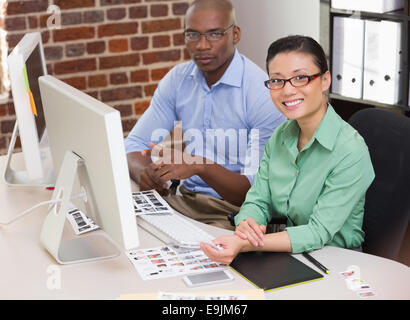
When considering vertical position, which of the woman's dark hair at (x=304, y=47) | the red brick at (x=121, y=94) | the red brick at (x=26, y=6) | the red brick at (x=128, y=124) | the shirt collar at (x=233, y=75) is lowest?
the red brick at (x=128, y=124)

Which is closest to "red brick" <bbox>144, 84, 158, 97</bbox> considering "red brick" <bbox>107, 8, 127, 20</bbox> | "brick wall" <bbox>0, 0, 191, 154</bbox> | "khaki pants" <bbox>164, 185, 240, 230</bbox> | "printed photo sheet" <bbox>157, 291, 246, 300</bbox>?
"brick wall" <bbox>0, 0, 191, 154</bbox>

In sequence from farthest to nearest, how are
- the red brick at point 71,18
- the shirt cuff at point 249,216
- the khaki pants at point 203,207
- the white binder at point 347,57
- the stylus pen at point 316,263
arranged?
the red brick at point 71,18 < the white binder at point 347,57 < the khaki pants at point 203,207 < the shirt cuff at point 249,216 < the stylus pen at point 316,263

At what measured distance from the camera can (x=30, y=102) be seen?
2025 mm

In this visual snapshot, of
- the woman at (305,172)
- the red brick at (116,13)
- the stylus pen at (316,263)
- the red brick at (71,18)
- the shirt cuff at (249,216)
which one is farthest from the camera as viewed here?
the red brick at (116,13)

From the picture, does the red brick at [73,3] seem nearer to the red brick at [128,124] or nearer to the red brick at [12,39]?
the red brick at [12,39]

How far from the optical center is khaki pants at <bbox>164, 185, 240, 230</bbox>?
89.6 inches

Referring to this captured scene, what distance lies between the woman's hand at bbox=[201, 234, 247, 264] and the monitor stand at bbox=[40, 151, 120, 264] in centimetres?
26

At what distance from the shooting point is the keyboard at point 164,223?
1.79 metres

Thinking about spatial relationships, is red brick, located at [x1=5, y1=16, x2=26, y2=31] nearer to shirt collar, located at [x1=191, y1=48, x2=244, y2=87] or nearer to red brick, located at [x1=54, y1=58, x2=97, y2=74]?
red brick, located at [x1=54, y1=58, x2=97, y2=74]

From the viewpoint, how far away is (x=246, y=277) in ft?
5.19

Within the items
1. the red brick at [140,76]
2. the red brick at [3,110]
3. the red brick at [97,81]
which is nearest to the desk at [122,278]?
the red brick at [3,110]

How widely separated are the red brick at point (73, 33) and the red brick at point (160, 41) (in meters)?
0.38

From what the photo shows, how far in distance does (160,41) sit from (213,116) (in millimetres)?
1582

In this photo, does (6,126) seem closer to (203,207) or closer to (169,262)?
(203,207)
